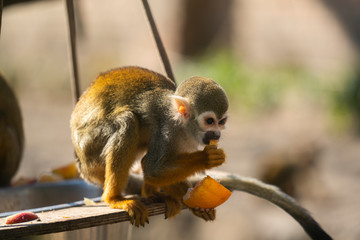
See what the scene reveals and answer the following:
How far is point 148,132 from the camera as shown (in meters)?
2.76

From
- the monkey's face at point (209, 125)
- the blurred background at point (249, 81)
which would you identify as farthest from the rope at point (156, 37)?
the blurred background at point (249, 81)

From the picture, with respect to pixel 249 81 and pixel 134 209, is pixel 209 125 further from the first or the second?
pixel 249 81

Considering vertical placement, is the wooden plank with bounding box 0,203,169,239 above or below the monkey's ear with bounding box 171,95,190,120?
below

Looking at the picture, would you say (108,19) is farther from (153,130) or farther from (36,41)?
(153,130)

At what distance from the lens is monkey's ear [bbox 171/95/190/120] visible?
2.62 metres

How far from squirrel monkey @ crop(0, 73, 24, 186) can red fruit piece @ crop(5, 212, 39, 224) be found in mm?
1745

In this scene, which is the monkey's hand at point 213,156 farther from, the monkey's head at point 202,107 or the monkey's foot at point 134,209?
the monkey's foot at point 134,209

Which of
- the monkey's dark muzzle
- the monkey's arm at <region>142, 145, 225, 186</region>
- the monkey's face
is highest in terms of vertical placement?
the monkey's face

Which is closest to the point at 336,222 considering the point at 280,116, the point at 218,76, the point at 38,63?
the point at 280,116

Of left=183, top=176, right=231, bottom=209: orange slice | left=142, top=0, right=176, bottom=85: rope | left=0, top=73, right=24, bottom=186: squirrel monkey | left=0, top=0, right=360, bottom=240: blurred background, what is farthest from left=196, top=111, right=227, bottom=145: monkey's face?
left=0, top=0, right=360, bottom=240: blurred background

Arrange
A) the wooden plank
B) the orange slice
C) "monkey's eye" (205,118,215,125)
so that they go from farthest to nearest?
"monkey's eye" (205,118,215,125) < the orange slice < the wooden plank

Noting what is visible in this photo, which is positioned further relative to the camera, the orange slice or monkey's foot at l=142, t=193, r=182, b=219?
monkey's foot at l=142, t=193, r=182, b=219

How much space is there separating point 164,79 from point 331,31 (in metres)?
7.71

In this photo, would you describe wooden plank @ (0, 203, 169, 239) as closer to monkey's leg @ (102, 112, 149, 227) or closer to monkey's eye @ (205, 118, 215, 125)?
monkey's leg @ (102, 112, 149, 227)
